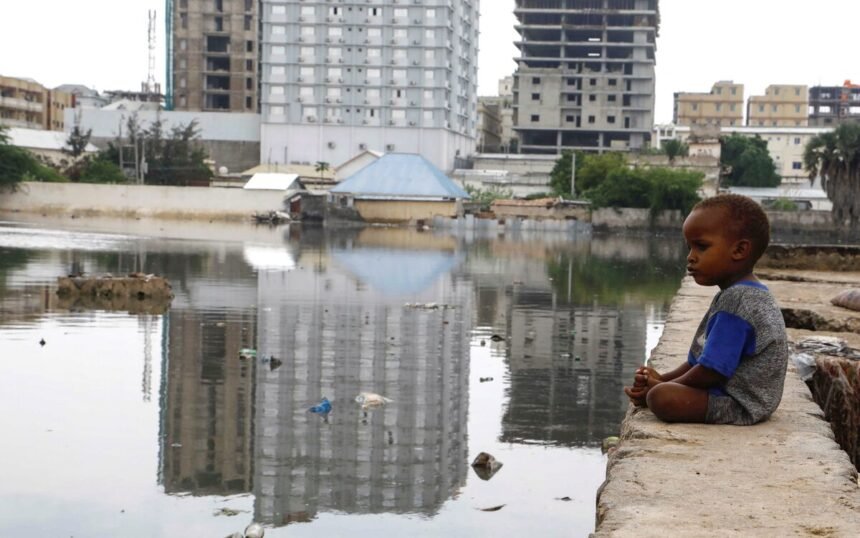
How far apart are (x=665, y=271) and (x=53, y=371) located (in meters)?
23.9

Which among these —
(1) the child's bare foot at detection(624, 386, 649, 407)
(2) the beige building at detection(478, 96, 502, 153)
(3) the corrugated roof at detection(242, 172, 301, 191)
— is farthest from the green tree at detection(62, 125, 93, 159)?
(1) the child's bare foot at detection(624, 386, 649, 407)

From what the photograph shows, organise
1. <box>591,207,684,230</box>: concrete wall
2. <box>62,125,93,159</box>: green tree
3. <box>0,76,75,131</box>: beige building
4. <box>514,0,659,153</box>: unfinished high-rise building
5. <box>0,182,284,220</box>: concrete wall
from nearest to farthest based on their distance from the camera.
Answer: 1. <box>591,207,684,230</box>: concrete wall
2. <box>0,182,284,220</box>: concrete wall
3. <box>62,125,93,159</box>: green tree
4. <box>0,76,75,131</box>: beige building
5. <box>514,0,659,153</box>: unfinished high-rise building

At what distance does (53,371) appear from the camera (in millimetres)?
12594

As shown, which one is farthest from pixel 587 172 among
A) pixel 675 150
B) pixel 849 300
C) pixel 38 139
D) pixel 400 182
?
pixel 849 300

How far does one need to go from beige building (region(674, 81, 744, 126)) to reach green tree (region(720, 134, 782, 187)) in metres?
38.5

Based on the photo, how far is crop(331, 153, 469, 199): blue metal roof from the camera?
77812mm

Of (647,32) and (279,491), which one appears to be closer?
(279,491)

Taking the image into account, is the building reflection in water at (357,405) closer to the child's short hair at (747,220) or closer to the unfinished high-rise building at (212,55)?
the child's short hair at (747,220)

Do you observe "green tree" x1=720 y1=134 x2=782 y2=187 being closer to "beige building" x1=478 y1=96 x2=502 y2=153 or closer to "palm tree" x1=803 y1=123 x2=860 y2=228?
"palm tree" x1=803 y1=123 x2=860 y2=228

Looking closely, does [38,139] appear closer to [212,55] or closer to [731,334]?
[212,55]

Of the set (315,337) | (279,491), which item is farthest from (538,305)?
(279,491)

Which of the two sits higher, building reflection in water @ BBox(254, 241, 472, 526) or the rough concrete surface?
the rough concrete surface

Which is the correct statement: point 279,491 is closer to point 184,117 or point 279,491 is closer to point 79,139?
point 79,139

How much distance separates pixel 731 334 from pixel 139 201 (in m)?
71.7
